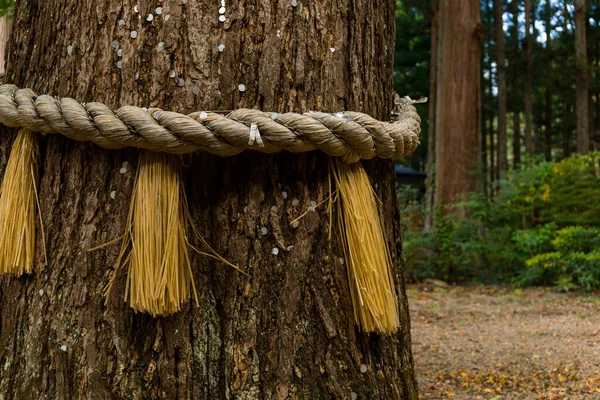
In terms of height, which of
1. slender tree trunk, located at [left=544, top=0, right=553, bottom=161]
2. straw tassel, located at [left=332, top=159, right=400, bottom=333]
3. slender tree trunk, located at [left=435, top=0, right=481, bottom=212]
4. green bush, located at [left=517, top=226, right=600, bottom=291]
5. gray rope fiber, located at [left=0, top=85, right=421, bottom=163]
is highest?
slender tree trunk, located at [left=544, top=0, right=553, bottom=161]

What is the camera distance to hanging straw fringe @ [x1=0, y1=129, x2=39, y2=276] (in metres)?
1.46

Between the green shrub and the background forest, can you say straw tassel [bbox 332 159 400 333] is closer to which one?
the background forest

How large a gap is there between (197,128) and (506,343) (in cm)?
320

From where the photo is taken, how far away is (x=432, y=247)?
7734 mm

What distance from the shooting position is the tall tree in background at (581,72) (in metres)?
11.8

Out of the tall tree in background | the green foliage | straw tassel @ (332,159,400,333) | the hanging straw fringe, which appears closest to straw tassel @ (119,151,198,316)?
the hanging straw fringe

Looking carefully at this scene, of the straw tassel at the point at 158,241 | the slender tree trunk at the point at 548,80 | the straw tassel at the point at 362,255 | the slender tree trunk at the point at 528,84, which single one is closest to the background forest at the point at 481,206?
the slender tree trunk at the point at 528,84

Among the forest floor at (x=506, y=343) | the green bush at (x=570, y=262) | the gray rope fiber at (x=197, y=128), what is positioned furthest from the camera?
the green bush at (x=570, y=262)

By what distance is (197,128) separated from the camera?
4.25 ft

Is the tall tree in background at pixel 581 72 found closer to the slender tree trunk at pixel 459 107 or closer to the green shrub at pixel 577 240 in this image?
the slender tree trunk at pixel 459 107

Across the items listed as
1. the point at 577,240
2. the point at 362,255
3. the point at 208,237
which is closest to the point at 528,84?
the point at 577,240

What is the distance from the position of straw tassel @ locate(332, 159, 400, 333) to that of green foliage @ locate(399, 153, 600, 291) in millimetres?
5514

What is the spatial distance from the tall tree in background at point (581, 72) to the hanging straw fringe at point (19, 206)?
12.2 metres

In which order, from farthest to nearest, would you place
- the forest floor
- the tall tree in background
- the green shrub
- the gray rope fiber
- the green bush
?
the tall tree in background, the green shrub, the green bush, the forest floor, the gray rope fiber
